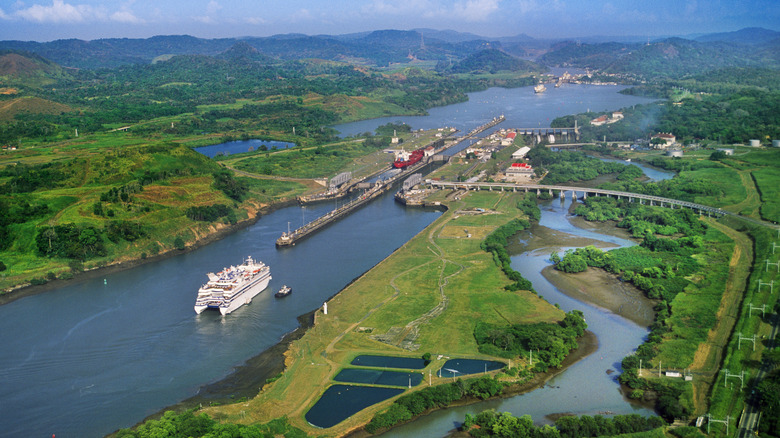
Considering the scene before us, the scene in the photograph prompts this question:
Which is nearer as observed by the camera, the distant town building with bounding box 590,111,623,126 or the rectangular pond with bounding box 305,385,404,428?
the rectangular pond with bounding box 305,385,404,428

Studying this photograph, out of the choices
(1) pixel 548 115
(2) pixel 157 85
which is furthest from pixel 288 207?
(2) pixel 157 85

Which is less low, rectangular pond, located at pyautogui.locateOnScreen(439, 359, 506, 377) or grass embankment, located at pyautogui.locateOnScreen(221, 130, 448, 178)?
grass embankment, located at pyautogui.locateOnScreen(221, 130, 448, 178)

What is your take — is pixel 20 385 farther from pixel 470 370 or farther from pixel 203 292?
pixel 470 370

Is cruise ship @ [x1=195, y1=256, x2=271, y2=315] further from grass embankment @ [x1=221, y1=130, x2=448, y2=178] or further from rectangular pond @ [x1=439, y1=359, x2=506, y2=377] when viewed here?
grass embankment @ [x1=221, y1=130, x2=448, y2=178]

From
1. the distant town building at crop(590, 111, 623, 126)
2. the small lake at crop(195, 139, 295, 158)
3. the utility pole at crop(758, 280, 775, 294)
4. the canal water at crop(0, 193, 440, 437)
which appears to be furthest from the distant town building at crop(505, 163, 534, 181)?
the utility pole at crop(758, 280, 775, 294)

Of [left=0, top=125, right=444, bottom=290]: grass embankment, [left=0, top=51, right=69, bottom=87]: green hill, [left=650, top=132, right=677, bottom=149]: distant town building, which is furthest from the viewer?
[left=0, top=51, right=69, bottom=87]: green hill

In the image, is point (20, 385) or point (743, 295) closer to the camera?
point (20, 385)

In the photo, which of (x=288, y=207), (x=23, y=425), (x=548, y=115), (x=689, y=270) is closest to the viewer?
(x=23, y=425)
